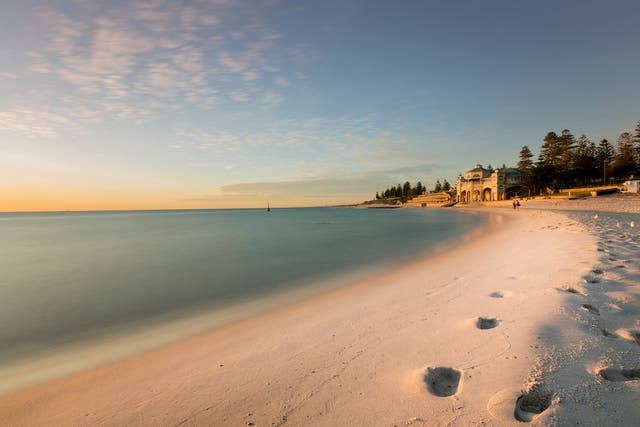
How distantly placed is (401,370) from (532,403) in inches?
49.1

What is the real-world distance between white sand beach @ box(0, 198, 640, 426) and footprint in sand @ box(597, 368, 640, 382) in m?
0.01

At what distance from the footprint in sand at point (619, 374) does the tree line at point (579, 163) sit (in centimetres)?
9825

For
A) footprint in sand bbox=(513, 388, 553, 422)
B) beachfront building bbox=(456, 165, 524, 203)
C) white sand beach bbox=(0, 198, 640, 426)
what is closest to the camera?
footprint in sand bbox=(513, 388, 553, 422)

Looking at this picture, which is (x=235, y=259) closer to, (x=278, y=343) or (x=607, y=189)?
(x=278, y=343)

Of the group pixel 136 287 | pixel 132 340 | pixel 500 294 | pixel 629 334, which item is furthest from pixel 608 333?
pixel 136 287

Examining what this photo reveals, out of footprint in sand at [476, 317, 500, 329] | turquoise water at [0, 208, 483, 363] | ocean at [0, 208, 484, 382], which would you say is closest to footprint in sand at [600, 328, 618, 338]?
footprint in sand at [476, 317, 500, 329]

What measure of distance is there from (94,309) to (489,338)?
9.70 meters

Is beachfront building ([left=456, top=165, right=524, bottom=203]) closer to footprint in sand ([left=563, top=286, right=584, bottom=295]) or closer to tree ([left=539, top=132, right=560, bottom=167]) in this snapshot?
tree ([left=539, top=132, right=560, bottom=167])

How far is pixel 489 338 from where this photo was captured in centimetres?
385

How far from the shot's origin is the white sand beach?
258 cm

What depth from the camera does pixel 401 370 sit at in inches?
132

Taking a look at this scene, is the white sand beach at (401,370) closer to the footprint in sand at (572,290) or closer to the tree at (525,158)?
the footprint in sand at (572,290)

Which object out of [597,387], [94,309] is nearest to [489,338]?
[597,387]

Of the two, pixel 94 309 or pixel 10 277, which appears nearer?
pixel 94 309
